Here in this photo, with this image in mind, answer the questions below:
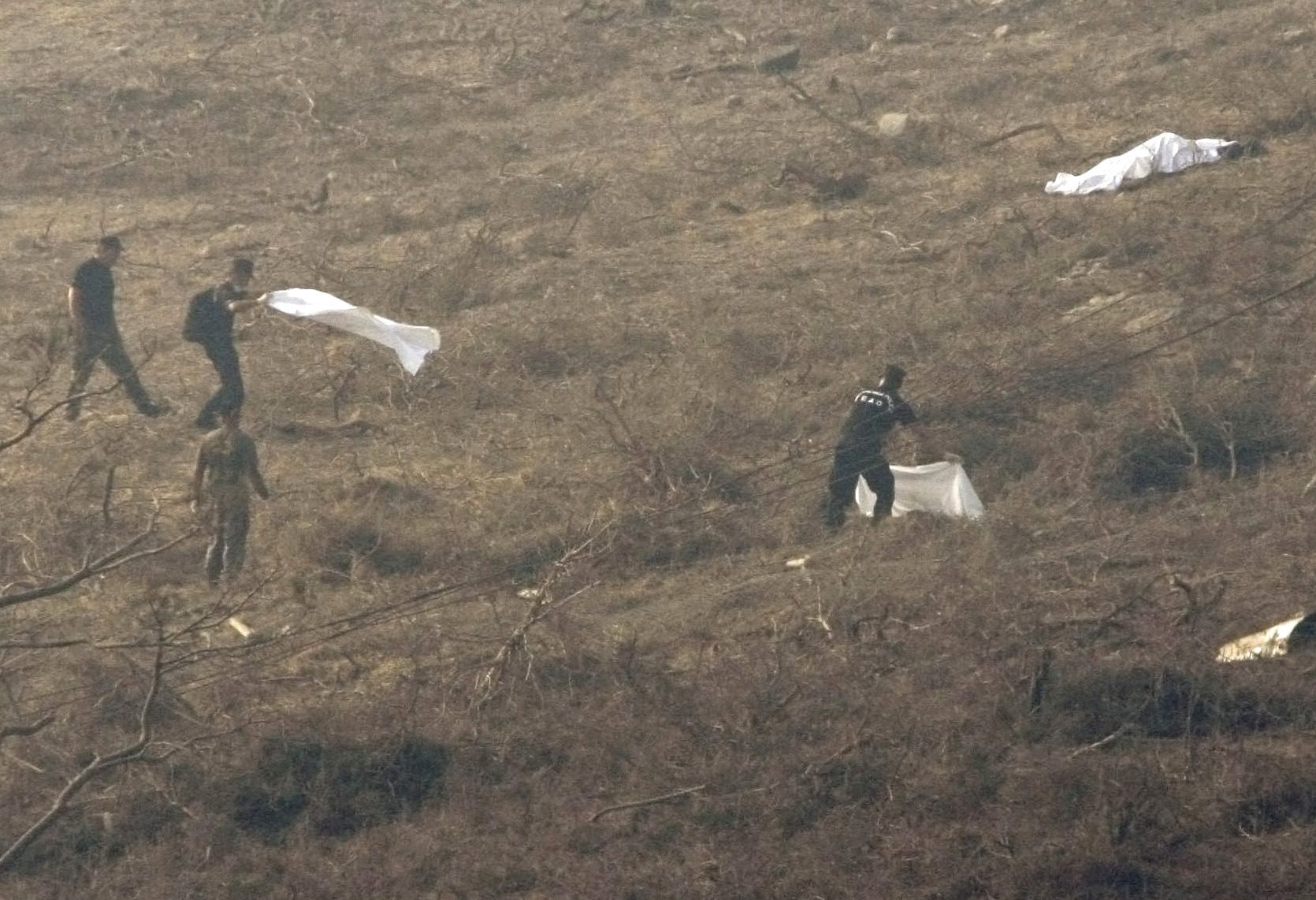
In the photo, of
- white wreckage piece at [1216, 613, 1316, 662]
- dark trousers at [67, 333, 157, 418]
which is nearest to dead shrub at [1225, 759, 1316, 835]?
white wreckage piece at [1216, 613, 1316, 662]

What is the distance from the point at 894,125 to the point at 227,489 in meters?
8.74

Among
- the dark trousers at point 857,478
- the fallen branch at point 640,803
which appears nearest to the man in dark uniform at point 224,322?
the dark trousers at point 857,478

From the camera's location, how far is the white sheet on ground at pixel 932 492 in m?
11.1

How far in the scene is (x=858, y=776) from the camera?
833 cm

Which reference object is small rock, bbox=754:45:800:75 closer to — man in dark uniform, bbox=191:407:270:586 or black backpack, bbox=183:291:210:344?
black backpack, bbox=183:291:210:344

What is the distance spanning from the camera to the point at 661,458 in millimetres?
11570

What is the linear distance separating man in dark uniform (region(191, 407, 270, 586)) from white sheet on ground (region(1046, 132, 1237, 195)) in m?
8.01

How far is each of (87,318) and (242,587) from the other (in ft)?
7.50

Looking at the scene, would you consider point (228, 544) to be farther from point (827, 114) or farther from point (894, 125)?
point (827, 114)

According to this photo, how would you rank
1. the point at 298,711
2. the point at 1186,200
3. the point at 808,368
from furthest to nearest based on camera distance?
the point at 1186,200, the point at 808,368, the point at 298,711

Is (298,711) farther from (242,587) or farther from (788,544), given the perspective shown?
(788,544)

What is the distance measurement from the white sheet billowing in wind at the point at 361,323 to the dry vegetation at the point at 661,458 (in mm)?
478

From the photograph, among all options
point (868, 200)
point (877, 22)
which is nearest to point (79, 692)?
point (868, 200)

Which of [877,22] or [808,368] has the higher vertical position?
[877,22]
